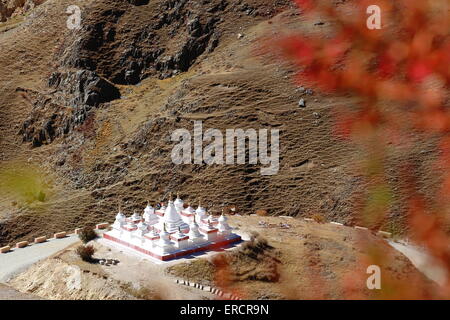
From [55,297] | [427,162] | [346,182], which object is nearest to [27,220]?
[55,297]

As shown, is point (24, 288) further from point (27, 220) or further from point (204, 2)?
point (204, 2)

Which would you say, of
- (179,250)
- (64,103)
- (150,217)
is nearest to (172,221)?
(179,250)

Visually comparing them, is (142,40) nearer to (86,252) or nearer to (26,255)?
(26,255)

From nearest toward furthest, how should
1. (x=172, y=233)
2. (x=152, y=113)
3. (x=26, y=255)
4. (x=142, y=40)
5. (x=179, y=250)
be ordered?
(x=179, y=250), (x=172, y=233), (x=26, y=255), (x=152, y=113), (x=142, y=40)

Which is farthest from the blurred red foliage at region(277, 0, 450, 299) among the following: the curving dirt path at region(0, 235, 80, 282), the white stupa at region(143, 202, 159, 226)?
the curving dirt path at region(0, 235, 80, 282)

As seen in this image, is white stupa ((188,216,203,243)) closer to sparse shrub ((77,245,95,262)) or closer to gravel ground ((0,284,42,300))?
sparse shrub ((77,245,95,262))

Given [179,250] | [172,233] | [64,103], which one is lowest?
[179,250]
